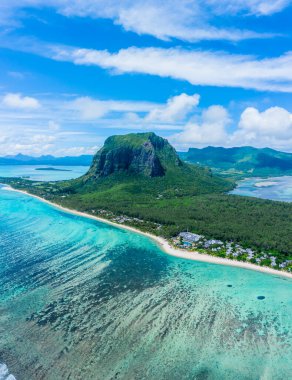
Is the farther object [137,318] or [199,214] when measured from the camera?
[199,214]

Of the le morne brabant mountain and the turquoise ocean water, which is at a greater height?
the le morne brabant mountain

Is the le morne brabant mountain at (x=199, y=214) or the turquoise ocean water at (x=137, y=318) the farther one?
the le morne brabant mountain at (x=199, y=214)

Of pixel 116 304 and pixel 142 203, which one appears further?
pixel 142 203

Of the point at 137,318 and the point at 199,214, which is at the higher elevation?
the point at 199,214

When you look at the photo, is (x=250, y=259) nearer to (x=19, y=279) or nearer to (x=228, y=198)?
(x=19, y=279)

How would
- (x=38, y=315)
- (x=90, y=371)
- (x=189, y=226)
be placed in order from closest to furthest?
1. (x=90, y=371)
2. (x=38, y=315)
3. (x=189, y=226)

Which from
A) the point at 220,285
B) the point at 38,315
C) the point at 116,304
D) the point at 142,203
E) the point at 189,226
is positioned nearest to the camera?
the point at 38,315

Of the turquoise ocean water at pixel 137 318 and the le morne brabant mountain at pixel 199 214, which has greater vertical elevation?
the le morne brabant mountain at pixel 199 214

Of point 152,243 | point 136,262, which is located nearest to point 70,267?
point 136,262
